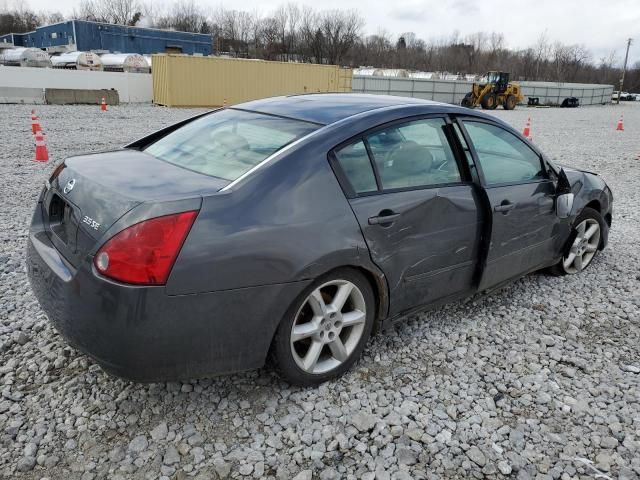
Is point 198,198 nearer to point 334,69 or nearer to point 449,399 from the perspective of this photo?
point 449,399

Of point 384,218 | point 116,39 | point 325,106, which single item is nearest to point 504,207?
point 384,218

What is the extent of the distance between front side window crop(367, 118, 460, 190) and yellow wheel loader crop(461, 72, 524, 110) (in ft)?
110

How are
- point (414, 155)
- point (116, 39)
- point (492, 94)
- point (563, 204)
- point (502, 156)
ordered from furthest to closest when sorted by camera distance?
point (116, 39)
point (492, 94)
point (563, 204)
point (502, 156)
point (414, 155)

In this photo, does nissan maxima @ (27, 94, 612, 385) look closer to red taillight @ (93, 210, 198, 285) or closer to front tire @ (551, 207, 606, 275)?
red taillight @ (93, 210, 198, 285)

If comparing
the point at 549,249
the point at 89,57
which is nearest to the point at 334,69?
the point at 89,57

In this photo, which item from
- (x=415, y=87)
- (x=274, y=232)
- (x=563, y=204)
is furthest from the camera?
(x=415, y=87)

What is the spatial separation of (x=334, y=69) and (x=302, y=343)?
33212mm

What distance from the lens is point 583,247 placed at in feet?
15.0

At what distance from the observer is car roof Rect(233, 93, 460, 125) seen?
2977 mm

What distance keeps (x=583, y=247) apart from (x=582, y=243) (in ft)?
0.23

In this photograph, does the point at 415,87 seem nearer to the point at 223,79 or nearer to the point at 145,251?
the point at 223,79

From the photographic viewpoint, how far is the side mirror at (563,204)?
3.89 m

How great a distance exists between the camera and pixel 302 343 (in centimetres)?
280

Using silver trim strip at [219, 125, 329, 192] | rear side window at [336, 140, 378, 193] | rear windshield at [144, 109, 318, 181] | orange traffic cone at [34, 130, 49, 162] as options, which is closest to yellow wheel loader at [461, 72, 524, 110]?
orange traffic cone at [34, 130, 49, 162]
